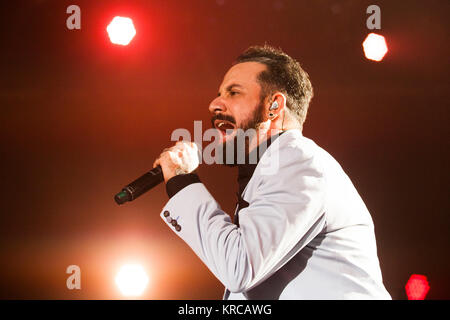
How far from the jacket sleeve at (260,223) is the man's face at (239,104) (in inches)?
14.0

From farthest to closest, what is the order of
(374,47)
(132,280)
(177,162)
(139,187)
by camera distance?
(374,47)
(132,280)
(139,187)
(177,162)

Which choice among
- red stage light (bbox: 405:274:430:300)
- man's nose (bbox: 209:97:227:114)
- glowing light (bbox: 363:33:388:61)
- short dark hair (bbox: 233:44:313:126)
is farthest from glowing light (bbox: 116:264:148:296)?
glowing light (bbox: 363:33:388:61)

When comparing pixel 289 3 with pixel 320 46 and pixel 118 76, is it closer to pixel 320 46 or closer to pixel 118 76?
pixel 320 46

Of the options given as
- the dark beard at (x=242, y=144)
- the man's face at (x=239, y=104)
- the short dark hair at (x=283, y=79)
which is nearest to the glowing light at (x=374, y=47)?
the short dark hair at (x=283, y=79)

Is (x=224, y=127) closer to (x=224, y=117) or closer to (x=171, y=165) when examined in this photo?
(x=224, y=117)

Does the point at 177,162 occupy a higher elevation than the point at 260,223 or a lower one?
higher

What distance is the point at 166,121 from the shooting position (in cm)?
219

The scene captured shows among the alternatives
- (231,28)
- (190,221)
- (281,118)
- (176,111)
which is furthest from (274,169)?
(231,28)

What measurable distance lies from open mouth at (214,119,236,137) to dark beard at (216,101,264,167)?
0.02 metres

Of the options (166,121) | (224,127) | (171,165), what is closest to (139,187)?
(171,165)

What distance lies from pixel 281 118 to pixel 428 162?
1255 mm

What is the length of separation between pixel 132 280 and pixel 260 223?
1372mm

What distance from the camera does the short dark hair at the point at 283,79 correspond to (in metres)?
1.50

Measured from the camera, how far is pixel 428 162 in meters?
2.30
